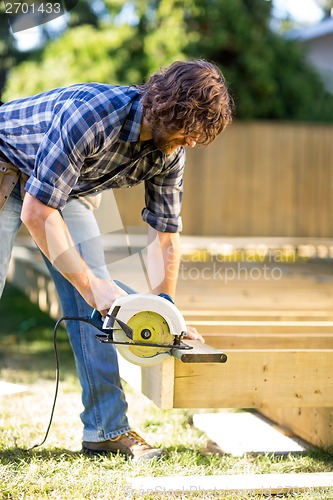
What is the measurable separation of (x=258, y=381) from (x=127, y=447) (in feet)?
1.81

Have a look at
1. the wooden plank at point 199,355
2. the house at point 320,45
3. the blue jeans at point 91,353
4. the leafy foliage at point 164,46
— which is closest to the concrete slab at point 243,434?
the blue jeans at point 91,353

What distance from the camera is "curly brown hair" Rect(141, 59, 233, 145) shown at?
7.51 feet

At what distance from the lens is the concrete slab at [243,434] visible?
10.3 ft

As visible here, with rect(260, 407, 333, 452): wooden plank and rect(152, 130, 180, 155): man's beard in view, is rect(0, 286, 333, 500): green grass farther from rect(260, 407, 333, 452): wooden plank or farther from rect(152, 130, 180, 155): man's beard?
rect(152, 130, 180, 155): man's beard

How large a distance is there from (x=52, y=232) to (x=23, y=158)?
36 centimetres

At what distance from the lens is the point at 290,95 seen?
12.9m

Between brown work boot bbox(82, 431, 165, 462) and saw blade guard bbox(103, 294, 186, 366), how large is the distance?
0.48m

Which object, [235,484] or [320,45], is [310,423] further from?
[320,45]

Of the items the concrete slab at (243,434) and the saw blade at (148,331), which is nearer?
the saw blade at (148,331)

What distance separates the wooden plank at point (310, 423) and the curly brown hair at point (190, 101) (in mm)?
1343

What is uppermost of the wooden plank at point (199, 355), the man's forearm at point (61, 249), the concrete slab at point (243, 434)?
the man's forearm at point (61, 249)

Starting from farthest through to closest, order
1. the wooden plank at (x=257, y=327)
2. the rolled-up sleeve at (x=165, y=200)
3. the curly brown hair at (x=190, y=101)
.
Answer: the wooden plank at (x=257, y=327)
the rolled-up sleeve at (x=165, y=200)
the curly brown hair at (x=190, y=101)

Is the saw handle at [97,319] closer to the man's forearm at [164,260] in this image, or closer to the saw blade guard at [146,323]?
the saw blade guard at [146,323]

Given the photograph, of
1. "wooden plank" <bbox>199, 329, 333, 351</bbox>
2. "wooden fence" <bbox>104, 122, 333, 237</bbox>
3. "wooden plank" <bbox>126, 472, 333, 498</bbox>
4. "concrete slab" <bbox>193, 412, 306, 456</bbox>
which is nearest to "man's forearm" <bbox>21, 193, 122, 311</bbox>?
"wooden plank" <bbox>126, 472, 333, 498</bbox>
